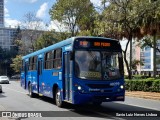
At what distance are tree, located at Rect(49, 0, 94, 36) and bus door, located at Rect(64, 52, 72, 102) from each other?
85.3 ft

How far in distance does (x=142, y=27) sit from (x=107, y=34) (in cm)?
355

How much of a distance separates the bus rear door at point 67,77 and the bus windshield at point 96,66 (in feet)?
1.99

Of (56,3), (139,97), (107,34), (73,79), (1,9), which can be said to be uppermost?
(1,9)

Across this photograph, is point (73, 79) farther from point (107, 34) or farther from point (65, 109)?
point (107, 34)

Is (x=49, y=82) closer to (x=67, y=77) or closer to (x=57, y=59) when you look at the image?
(x=57, y=59)

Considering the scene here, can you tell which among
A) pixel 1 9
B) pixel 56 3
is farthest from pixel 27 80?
pixel 1 9

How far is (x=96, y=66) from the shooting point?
14602 millimetres

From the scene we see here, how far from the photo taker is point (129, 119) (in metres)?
12.8

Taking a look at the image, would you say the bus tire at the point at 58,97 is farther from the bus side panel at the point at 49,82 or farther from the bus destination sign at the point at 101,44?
the bus destination sign at the point at 101,44

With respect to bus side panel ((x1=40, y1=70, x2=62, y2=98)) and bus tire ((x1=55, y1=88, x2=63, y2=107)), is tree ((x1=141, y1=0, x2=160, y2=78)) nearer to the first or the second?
bus side panel ((x1=40, y1=70, x2=62, y2=98))

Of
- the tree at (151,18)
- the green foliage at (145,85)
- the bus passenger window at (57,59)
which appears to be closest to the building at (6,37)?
the tree at (151,18)

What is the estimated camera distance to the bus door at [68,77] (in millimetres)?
15008

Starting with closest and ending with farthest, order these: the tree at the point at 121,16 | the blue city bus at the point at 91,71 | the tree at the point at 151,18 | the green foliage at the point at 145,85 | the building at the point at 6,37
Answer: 1. the blue city bus at the point at 91,71
2. the green foliage at the point at 145,85
3. the tree at the point at 151,18
4. the tree at the point at 121,16
5. the building at the point at 6,37

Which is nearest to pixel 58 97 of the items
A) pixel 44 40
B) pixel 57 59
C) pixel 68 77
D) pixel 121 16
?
pixel 57 59
